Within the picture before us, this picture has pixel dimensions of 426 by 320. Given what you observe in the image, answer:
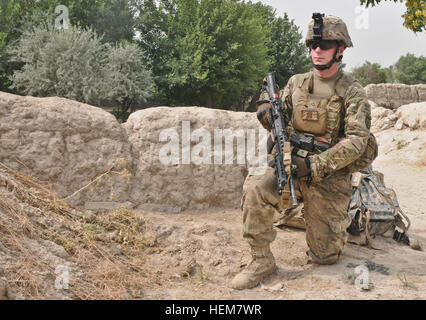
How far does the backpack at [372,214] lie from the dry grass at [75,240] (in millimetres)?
1969

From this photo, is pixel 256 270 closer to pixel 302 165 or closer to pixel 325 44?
pixel 302 165

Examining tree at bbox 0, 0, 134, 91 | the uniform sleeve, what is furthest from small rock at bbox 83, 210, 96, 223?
tree at bbox 0, 0, 134, 91

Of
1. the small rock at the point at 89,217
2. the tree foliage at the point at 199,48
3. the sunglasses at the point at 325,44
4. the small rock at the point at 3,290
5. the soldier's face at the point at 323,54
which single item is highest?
the tree foliage at the point at 199,48

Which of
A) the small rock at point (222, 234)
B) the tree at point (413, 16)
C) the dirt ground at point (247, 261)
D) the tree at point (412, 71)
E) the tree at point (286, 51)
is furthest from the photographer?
the tree at point (412, 71)

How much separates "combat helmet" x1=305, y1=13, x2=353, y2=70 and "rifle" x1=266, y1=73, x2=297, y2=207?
410 millimetres

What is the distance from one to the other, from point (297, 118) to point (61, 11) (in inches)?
267

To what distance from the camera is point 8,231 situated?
302 centimetres

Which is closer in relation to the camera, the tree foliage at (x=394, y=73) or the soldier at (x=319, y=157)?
the soldier at (x=319, y=157)

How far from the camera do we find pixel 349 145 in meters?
3.31

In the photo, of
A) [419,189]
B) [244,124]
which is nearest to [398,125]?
[419,189]

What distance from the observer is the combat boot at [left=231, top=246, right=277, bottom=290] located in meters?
3.23

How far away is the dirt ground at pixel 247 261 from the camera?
3092 mm

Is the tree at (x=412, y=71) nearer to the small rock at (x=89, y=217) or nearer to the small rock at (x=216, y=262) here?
the small rock at (x=216, y=262)

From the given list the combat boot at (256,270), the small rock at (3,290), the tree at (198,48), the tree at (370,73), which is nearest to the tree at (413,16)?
the tree at (198,48)
